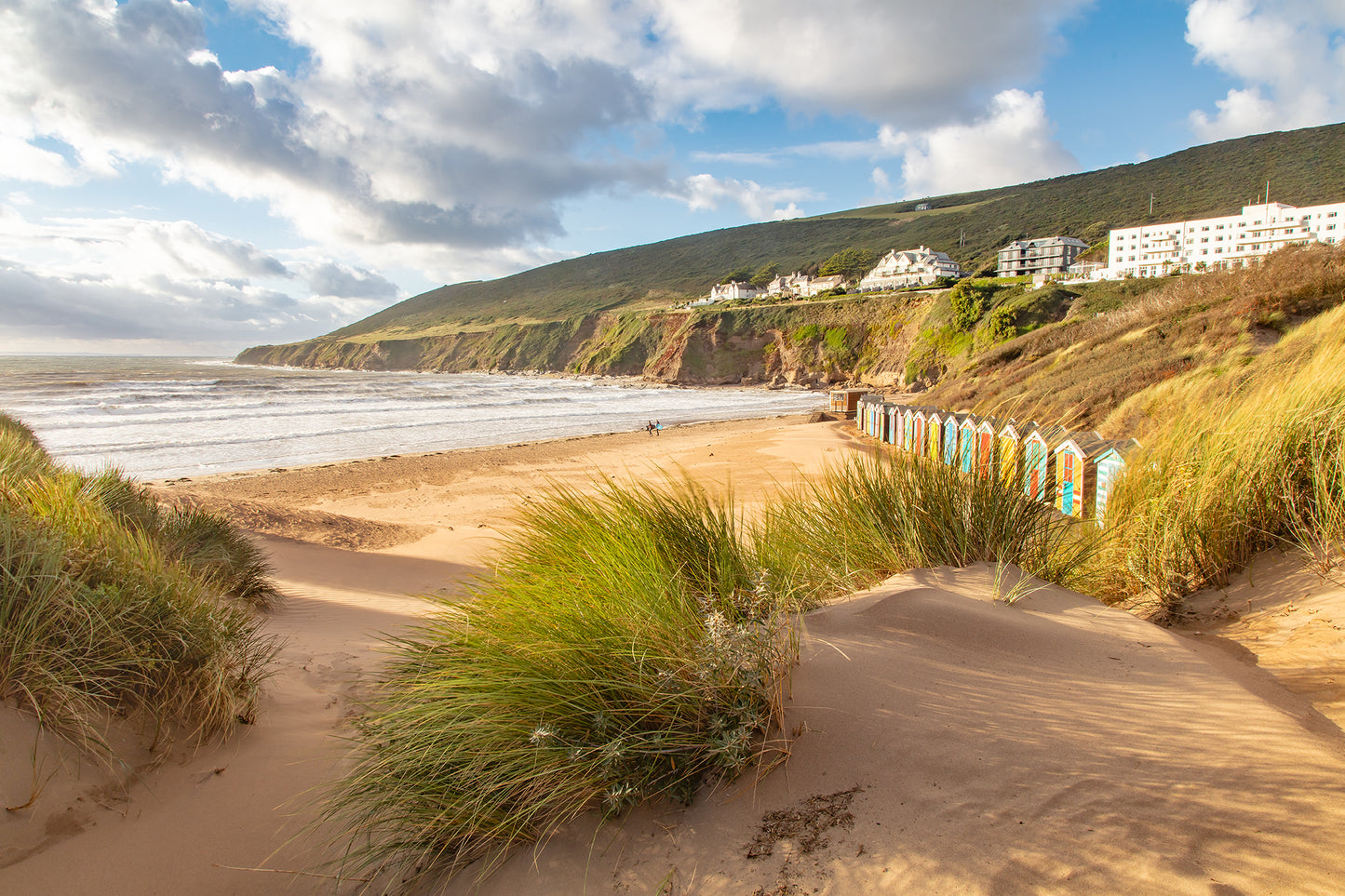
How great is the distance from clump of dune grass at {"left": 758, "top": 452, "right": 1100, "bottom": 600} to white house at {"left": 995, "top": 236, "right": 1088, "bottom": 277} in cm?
7220

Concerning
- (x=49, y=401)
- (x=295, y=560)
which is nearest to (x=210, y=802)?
(x=295, y=560)

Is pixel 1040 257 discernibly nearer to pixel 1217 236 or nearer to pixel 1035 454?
pixel 1217 236

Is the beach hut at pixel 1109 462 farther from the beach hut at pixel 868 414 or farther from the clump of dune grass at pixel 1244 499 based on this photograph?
the beach hut at pixel 868 414

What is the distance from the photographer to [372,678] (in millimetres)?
4496

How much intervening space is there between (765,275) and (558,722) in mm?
113267

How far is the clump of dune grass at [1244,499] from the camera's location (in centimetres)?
364

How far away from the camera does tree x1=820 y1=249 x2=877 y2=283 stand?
9382 centimetres

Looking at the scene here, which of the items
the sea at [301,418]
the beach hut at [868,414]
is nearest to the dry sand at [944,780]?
the sea at [301,418]

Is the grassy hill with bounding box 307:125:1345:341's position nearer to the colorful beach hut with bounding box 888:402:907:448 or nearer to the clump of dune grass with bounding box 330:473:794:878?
the colorful beach hut with bounding box 888:402:907:448

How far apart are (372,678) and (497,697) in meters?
2.82

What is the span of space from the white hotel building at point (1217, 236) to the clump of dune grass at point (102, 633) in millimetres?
67062

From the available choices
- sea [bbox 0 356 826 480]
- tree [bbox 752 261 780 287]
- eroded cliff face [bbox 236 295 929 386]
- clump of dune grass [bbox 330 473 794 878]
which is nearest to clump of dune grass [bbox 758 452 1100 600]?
clump of dune grass [bbox 330 473 794 878]

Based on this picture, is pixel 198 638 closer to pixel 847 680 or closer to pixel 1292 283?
pixel 847 680

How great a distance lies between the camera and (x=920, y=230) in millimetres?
113688
